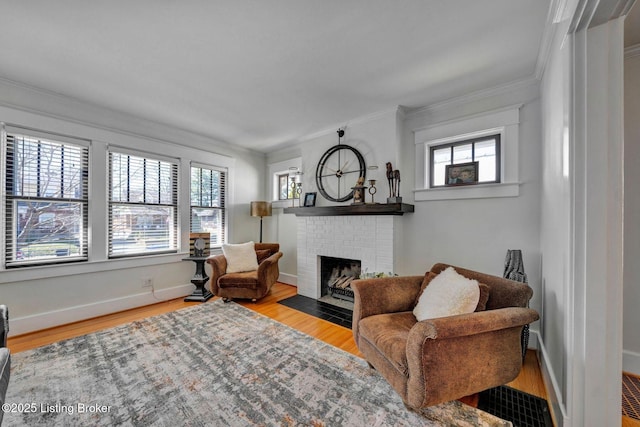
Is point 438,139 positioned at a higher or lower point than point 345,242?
higher

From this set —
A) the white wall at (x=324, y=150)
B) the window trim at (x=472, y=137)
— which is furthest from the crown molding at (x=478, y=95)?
the white wall at (x=324, y=150)

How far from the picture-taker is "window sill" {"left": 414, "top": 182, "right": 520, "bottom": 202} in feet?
7.80

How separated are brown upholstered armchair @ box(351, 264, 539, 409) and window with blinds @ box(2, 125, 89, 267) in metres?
3.43

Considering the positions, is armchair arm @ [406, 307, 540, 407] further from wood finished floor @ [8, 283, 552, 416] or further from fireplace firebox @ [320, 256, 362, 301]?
fireplace firebox @ [320, 256, 362, 301]

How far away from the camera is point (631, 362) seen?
1859 mm

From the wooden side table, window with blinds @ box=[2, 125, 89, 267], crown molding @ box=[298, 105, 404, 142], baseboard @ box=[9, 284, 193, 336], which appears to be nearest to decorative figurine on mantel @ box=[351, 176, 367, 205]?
crown molding @ box=[298, 105, 404, 142]

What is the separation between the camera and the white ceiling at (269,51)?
5.12 ft

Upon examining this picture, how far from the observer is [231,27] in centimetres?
170

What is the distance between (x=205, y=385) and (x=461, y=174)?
301 centimetres

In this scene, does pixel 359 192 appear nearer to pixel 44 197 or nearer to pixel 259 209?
pixel 259 209

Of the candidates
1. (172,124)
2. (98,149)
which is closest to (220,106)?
(172,124)

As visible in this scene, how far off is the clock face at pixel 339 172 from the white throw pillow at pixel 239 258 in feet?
→ 4.71

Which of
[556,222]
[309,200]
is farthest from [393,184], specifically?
[556,222]

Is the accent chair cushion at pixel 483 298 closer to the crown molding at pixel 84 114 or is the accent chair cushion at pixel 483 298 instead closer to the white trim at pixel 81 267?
the white trim at pixel 81 267
